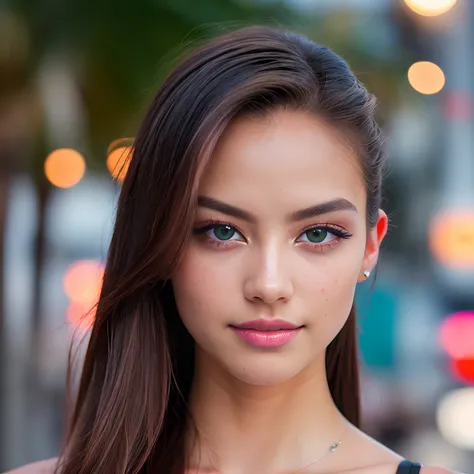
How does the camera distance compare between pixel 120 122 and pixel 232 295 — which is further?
pixel 120 122

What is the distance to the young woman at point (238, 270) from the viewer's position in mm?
2062

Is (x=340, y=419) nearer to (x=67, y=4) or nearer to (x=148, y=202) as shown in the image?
(x=148, y=202)

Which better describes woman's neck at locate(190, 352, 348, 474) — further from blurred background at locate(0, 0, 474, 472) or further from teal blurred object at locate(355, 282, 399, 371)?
teal blurred object at locate(355, 282, 399, 371)

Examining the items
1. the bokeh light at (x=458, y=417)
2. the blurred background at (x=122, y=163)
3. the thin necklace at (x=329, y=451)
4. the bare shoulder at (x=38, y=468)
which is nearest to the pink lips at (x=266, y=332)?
the thin necklace at (x=329, y=451)

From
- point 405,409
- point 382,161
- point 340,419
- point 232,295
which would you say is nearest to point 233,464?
point 340,419

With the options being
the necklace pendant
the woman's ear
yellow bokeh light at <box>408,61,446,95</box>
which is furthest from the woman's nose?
yellow bokeh light at <box>408,61,446,95</box>

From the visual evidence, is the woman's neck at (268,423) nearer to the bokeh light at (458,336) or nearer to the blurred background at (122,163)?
the blurred background at (122,163)

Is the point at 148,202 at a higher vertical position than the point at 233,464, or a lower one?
higher

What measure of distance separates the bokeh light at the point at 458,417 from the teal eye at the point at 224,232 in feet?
33.4

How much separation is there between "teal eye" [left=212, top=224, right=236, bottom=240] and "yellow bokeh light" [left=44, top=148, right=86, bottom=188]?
18.3 feet

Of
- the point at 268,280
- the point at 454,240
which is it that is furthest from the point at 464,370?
the point at 268,280

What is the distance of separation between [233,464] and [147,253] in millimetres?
539

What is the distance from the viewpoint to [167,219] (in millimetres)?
2100

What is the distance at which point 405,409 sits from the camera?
38.5ft
